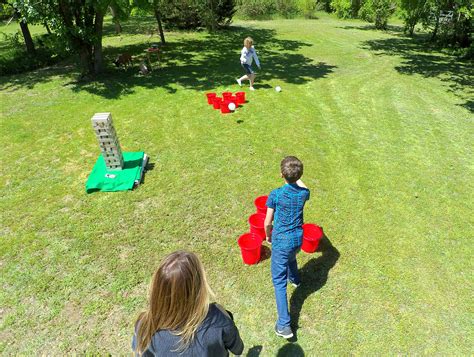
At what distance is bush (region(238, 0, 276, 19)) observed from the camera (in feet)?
108

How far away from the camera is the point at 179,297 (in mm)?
2188

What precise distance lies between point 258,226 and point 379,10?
98.1 ft

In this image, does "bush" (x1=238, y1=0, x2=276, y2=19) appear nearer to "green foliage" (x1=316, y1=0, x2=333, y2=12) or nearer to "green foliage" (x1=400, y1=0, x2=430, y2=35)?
"green foliage" (x1=316, y1=0, x2=333, y2=12)

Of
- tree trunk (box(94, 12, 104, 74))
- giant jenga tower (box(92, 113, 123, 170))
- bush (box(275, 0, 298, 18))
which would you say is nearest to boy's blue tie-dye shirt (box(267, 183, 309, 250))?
giant jenga tower (box(92, 113, 123, 170))

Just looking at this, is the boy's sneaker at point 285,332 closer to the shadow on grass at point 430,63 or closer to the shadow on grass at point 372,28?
the shadow on grass at point 430,63

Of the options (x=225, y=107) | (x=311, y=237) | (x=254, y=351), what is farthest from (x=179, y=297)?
(x=225, y=107)

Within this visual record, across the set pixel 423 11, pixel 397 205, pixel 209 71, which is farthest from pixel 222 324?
pixel 423 11

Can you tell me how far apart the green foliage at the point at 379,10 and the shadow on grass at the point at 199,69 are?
11.8 m

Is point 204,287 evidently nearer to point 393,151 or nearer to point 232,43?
point 393,151

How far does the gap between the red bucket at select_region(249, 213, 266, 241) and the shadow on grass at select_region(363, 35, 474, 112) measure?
10.00 meters

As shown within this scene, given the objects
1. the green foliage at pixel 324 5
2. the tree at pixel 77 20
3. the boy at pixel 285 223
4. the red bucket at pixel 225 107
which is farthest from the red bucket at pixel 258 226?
the green foliage at pixel 324 5

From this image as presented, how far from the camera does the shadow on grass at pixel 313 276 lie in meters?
4.77

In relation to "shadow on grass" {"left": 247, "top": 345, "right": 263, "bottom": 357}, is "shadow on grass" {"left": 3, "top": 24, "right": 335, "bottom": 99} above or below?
above

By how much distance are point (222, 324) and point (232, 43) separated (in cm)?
2152
